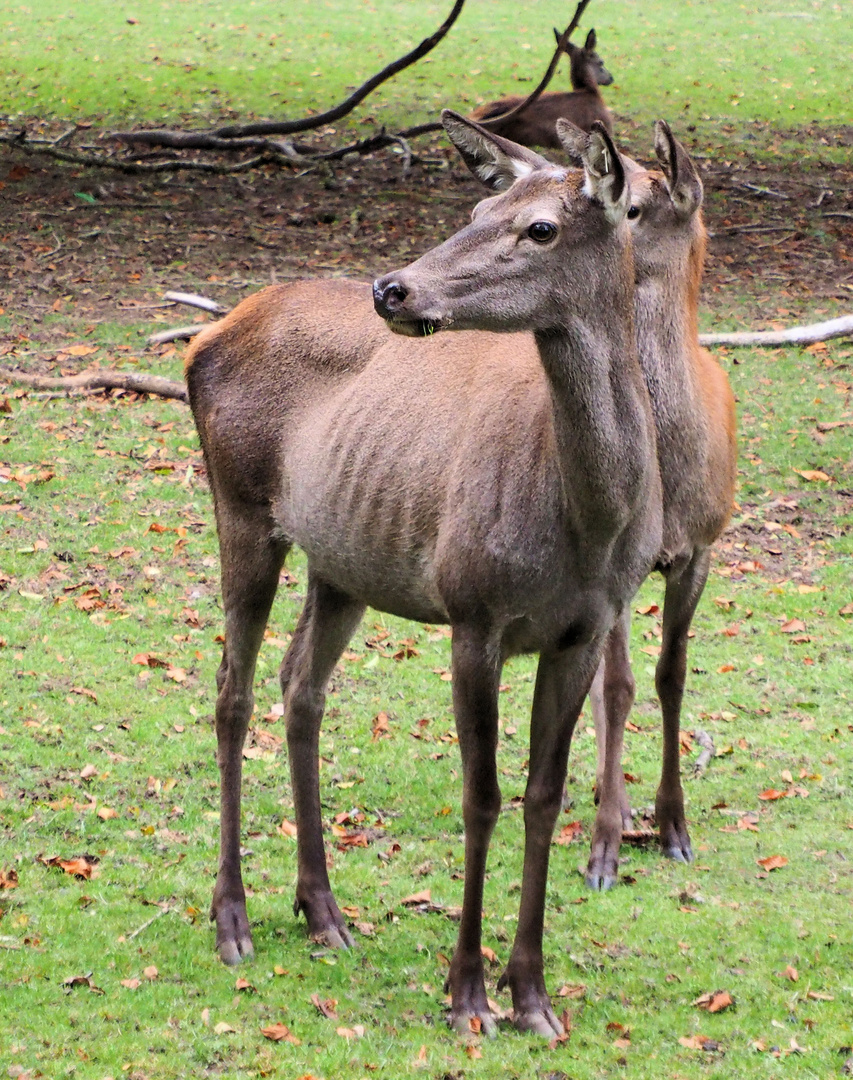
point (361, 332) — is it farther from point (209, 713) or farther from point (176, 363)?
point (176, 363)

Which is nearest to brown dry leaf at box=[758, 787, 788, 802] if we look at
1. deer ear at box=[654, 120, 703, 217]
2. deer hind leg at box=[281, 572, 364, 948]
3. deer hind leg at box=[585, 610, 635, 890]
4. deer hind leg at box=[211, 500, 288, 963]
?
deer hind leg at box=[585, 610, 635, 890]

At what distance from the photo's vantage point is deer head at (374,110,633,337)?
3.71 metres

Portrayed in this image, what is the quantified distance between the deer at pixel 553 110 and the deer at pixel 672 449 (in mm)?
12422

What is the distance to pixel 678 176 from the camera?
5480 millimetres

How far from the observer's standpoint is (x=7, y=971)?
15.1 feet

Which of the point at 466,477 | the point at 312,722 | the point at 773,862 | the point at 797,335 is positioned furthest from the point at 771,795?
the point at 797,335

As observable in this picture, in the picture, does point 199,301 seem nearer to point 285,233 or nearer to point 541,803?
point 285,233

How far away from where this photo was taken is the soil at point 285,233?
14.2 meters

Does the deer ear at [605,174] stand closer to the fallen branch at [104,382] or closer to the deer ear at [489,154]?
the deer ear at [489,154]

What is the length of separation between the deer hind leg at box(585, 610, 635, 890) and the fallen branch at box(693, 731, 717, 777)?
71cm

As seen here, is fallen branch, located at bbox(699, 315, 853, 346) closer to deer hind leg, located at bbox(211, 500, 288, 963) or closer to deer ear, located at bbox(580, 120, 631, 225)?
deer hind leg, located at bbox(211, 500, 288, 963)

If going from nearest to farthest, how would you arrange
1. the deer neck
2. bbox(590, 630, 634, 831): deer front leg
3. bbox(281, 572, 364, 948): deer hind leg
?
the deer neck
bbox(281, 572, 364, 948): deer hind leg
bbox(590, 630, 634, 831): deer front leg

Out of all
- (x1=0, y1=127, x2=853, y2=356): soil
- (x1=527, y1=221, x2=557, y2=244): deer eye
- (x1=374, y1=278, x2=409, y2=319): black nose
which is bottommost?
(x1=0, y1=127, x2=853, y2=356): soil

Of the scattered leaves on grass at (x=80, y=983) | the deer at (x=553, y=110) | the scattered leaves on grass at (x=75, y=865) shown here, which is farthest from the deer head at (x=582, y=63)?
the scattered leaves on grass at (x=80, y=983)
